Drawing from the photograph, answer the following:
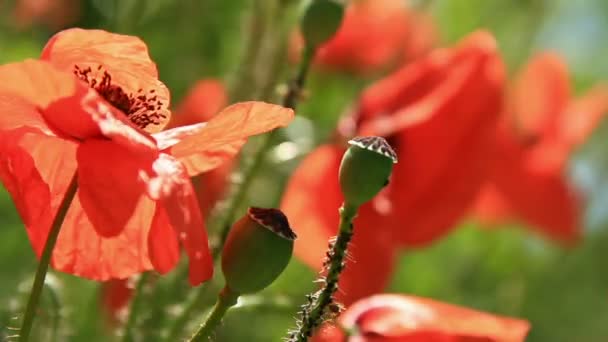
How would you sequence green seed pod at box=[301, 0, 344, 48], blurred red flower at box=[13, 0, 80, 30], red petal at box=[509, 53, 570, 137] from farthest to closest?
red petal at box=[509, 53, 570, 137] < blurred red flower at box=[13, 0, 80, 30] < green seed pod at box=[301, 0, 344, 48]

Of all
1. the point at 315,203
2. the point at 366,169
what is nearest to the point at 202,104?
the point at 315,203

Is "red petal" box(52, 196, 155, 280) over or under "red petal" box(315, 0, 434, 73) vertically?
under

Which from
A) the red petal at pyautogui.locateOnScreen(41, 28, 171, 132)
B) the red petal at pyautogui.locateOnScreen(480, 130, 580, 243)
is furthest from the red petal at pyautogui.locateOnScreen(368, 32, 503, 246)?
the red petal at pyautogui.locateOnScreen(41, 28, 171, 132)

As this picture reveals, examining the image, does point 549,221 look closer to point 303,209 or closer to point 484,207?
point 484,207

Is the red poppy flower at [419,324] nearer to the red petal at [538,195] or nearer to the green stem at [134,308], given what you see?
the green stem at [134,308]

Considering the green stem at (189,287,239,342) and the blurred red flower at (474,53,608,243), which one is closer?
the green stem at (189,287,239,342)

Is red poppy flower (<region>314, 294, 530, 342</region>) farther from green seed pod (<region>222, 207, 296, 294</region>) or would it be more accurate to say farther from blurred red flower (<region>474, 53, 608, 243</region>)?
blurred red flower (<region>474, 53, 608, 243</region>)

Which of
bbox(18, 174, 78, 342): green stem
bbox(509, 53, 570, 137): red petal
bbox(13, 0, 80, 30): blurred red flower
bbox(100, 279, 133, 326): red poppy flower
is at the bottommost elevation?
bbox(18, 174, 78, 342): green stem

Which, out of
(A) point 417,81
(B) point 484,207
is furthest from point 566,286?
(A) point 417,81
